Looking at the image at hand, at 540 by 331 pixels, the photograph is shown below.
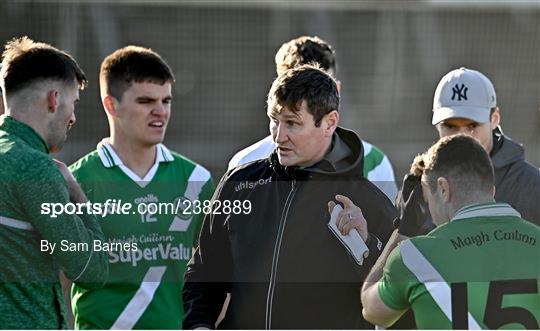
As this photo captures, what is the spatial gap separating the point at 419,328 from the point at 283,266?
70 cm

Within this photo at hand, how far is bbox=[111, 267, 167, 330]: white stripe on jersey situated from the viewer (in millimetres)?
4969

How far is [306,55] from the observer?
5.39 m

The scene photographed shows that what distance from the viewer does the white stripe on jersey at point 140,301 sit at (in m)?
4.97

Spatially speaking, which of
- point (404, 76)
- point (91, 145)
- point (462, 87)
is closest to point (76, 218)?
point (462, 87)

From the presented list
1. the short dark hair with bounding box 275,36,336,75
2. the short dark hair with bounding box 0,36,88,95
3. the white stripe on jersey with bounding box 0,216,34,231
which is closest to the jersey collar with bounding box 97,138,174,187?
the short dark hair with bounding box 275,36,336,75

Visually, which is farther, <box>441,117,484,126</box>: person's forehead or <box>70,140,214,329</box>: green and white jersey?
<box>70,140,214,329</box>: green and white jersey

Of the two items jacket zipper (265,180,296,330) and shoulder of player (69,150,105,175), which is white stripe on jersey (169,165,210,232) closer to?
shoulder of player (69,150,105,175)

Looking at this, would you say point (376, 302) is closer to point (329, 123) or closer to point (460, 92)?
point (329, 123)

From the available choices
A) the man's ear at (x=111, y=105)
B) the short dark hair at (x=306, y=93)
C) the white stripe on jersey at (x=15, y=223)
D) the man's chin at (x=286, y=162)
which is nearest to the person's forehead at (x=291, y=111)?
the short dark hair at (x=306, y=93)

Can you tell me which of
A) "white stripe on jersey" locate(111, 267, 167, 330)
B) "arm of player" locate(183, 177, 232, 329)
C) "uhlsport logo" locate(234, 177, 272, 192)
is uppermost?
"uhlsport logo" locate(234, 177, 272, 192)

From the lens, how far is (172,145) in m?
13.1

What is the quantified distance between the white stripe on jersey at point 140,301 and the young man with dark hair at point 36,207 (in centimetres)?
108

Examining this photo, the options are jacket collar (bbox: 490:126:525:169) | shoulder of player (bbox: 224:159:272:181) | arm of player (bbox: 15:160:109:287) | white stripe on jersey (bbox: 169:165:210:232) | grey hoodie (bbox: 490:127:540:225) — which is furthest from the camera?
white stripe on jersey (bbox: 169:165:210:232)

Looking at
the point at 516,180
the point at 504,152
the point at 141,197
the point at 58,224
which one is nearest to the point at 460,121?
the point at 504,152
